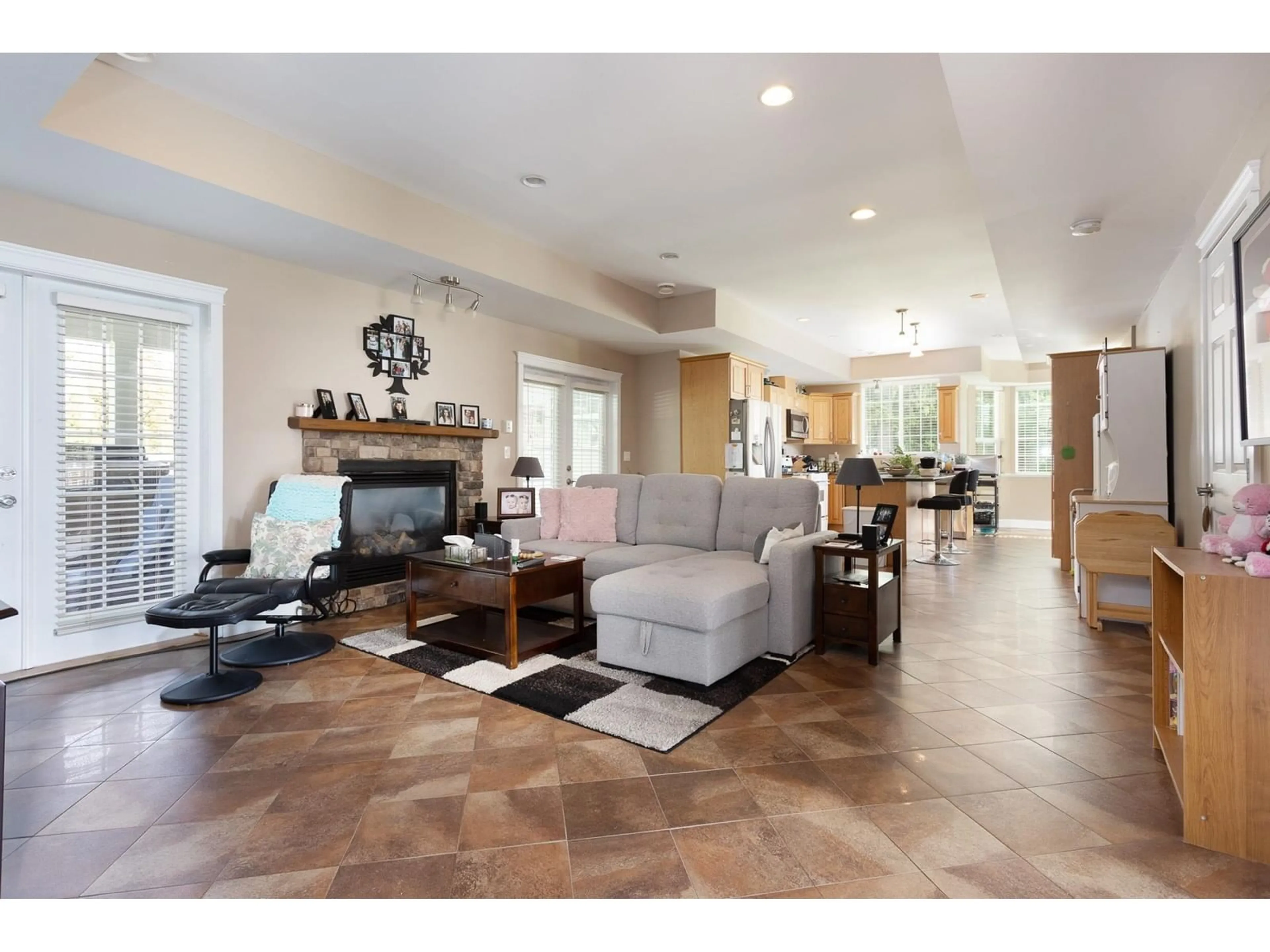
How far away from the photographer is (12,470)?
313cm

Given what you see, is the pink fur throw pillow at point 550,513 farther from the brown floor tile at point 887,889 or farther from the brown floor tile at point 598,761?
the brown floor tile at point 887,889

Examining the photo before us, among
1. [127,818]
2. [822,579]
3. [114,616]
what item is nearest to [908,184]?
[822,579]

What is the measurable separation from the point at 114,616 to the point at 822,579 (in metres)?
3.94

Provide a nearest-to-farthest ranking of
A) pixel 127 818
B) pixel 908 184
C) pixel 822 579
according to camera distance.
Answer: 1. pixel 127 818
2. pixel 822 579
3. pixel 908 184

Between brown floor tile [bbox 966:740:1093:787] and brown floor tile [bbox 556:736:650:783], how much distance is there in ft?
4.04

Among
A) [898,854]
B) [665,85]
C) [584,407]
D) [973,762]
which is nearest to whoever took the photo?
[898,854]

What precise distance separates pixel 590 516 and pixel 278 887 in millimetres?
3256

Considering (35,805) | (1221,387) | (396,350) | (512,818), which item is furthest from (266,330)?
(1221,387)

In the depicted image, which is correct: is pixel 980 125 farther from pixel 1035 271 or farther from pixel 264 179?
pixel 264 179

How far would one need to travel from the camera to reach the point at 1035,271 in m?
4.34

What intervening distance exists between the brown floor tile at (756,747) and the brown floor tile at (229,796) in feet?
4.06

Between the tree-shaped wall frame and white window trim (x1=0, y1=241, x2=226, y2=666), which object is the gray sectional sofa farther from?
white window trim (x1=0, y1=241, x2=226, y2=666)

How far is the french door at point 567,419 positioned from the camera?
6176 millimetres

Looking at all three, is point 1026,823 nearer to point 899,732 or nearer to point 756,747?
point 899,732
